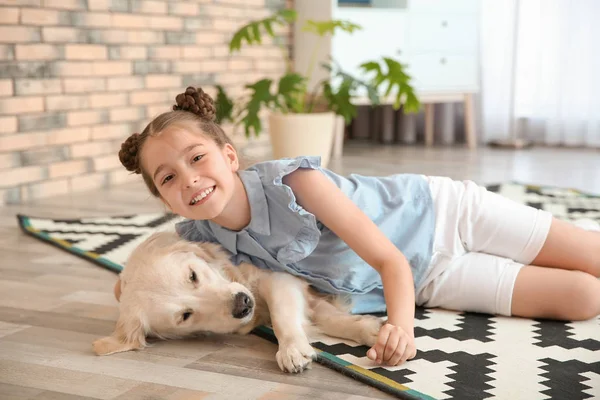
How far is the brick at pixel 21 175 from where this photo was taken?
9.69ft

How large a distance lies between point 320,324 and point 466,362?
0.30 metres

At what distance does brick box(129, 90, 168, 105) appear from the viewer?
11.4 ft

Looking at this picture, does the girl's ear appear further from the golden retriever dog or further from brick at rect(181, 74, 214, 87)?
brick at rect(181, 74, 214, 87)

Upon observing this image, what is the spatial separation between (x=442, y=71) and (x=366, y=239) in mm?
3021

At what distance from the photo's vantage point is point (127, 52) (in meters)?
3.42

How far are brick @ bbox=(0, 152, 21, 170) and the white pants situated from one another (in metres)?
1.89

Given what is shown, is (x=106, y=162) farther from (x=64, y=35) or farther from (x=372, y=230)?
(x=372, y=230)

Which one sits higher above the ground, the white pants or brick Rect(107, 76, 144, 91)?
brick Rect(107, 76, 144, 91)

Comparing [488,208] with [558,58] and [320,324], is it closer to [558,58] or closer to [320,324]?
[320,324]

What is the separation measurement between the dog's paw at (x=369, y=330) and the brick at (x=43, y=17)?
2.10 metres

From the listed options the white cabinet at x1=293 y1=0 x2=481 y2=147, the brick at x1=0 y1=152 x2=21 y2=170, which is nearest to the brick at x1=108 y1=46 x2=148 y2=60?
the brick at x1=0 y1=152 x2=21 y2=170

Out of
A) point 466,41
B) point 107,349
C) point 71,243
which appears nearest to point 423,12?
point 466,41

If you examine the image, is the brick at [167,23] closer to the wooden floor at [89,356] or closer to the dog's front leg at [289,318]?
the wooden floor at [89,356]

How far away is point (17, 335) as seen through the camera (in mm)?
1510
